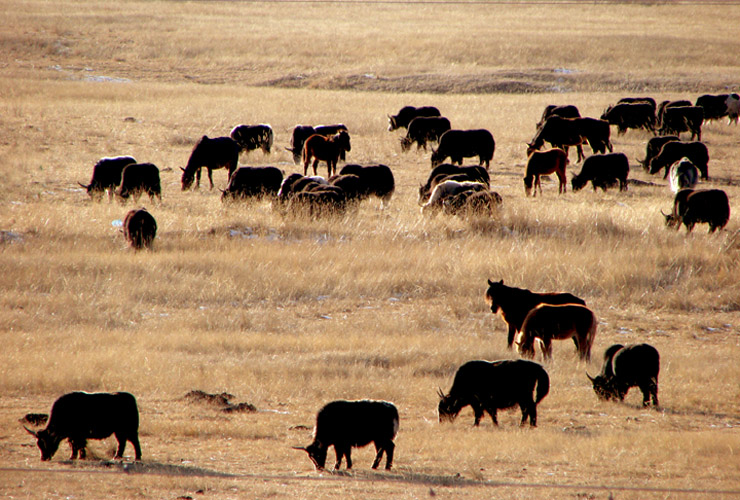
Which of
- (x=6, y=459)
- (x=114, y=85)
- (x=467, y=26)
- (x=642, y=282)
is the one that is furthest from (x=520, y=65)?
(x=6, y=459)

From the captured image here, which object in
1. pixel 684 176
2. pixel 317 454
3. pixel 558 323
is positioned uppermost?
pixel 684 176

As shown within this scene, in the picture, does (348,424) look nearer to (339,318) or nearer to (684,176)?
(339,318)

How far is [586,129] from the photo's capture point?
77.0 feet

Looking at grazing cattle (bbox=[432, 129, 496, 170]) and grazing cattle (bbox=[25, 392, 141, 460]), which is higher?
grazing cattle (bbox=[432, 129, 496, 170])

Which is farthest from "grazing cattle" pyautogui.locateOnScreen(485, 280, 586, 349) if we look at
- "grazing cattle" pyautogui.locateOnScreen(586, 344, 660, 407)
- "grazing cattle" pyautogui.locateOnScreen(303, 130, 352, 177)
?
"grazing cattle" pyautogui.locateOnScreen(303, 130, 352, 177)

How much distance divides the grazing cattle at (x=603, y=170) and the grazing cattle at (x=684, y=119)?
29.3 feet

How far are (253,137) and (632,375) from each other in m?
17.5

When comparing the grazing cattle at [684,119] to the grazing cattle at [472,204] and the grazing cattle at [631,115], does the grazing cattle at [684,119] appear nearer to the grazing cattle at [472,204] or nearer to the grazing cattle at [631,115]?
the grazing cattle at [631,115]

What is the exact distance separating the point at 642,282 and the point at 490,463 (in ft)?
23.5

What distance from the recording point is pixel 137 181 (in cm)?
1631

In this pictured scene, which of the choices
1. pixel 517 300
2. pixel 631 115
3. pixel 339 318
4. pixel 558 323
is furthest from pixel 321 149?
pixel 631 115

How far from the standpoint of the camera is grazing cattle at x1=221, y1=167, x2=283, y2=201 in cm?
1660

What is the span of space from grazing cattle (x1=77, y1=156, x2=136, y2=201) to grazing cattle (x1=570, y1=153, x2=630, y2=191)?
1052cm

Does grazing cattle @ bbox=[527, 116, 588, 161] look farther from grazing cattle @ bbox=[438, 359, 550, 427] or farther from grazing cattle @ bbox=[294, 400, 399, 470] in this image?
grazing cattle @ bbox=[294, 400, 399, 470]
